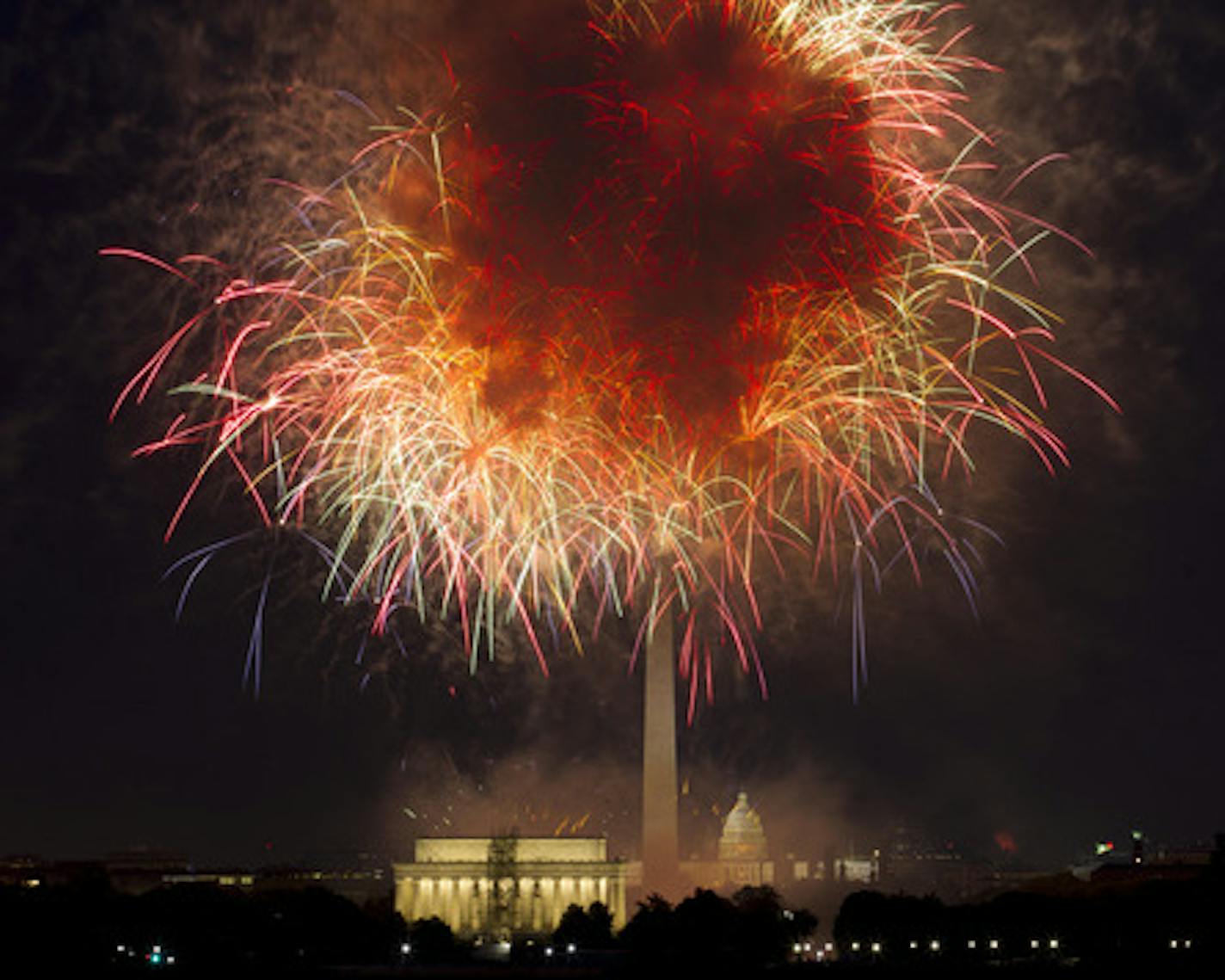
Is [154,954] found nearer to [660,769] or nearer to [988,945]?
[660,769]

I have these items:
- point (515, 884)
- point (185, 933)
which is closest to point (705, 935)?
point (185, 933)

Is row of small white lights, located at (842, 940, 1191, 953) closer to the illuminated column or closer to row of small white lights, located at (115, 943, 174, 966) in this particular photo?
the illuminated column

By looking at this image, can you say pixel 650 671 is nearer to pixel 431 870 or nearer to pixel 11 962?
pixel 11 962

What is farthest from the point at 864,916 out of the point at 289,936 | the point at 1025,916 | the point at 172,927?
the point at 172,927

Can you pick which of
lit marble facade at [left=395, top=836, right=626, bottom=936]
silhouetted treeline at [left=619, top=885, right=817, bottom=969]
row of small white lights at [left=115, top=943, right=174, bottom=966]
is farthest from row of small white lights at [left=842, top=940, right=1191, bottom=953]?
row of small white lights at [left=115, top=943, right=174, bottom=966]

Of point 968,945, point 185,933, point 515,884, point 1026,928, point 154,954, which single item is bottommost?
point 154,954

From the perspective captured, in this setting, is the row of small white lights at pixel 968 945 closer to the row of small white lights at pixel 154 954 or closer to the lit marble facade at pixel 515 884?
the lit marble facade at pixel 515 884
